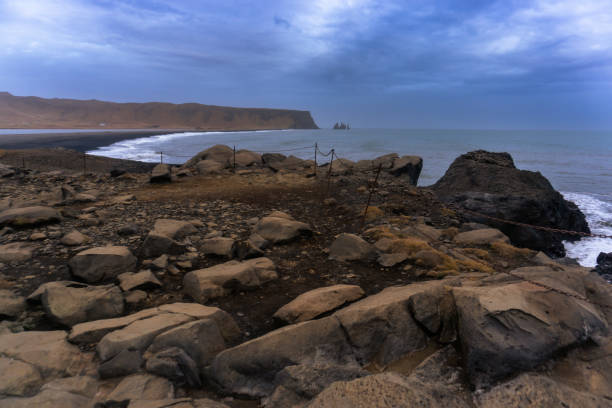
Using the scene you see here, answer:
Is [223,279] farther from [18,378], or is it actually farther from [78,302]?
[18,378]

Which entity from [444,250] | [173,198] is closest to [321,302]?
[444,250]

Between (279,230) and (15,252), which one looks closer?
(15,252)

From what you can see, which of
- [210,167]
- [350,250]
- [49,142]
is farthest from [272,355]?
[49,142]

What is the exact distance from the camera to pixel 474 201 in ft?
37.5

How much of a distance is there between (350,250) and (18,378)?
14.6 feet

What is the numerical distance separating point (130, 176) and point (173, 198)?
4.22m

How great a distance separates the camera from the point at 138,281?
4.46m

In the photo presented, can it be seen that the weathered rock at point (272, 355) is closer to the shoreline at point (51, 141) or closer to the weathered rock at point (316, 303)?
the weathered rock at point (316, 303)

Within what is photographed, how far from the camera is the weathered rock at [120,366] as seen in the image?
2.79 m

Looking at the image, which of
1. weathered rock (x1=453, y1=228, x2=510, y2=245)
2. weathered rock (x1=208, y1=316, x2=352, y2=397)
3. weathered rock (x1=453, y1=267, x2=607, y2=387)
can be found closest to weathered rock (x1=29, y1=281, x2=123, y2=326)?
weathered rock (x1=208, y1=316, x2=352, y2=397)

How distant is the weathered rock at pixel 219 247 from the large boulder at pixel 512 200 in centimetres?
798

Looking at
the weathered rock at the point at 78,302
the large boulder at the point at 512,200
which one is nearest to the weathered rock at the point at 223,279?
the weathered rock at the point at 78,302

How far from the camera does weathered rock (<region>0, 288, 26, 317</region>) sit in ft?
12.4

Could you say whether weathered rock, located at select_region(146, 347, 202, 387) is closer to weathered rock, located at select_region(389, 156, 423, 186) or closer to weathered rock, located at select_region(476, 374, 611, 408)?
weathered rock, located at select_region(476, 374, 611, 408)
